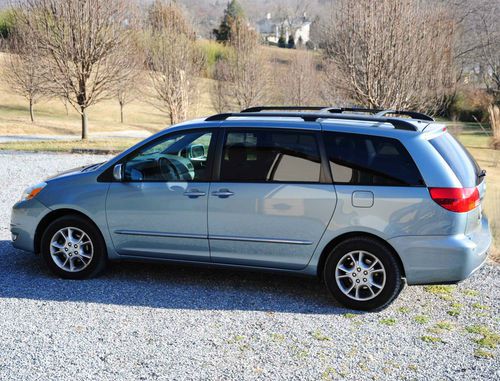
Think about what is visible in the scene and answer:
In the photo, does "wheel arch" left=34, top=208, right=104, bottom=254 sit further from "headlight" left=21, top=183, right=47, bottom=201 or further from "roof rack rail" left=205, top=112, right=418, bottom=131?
"roof rack rail" left=205, top=112, right=418, bottom=131

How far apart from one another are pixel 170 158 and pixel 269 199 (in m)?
1.20

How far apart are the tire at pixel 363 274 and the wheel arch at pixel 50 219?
7.98ft

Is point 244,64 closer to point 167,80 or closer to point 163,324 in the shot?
point 167,80

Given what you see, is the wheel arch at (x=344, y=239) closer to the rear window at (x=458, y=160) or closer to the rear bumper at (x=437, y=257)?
the rear bumper at (x=437, y=257)

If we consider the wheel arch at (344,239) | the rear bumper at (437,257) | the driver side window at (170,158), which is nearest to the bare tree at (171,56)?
the driver side window at (170,158)

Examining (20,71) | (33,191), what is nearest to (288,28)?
(20,71)

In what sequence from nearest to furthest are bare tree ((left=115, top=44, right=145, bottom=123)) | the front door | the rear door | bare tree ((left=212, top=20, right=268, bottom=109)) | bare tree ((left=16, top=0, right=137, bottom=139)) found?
the rear door
the front door
bare tree ((left=16, top=0, right=137, bottom=139))
bare tree ((left=115, top=44, right=145, bottom=123))
bare tree ((left=212, top=20, right=268, bottom=109))

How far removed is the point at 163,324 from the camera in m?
4.66

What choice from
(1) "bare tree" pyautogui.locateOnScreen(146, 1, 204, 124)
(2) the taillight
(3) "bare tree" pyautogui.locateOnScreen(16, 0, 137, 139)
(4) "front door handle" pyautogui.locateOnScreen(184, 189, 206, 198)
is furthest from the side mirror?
(1) "bare tree" pyautogui.locateOnScreen(146, 1, 204, 124)

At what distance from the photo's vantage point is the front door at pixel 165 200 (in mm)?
5383

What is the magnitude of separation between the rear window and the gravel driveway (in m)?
1.18

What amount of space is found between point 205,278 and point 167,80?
26049 millimetres

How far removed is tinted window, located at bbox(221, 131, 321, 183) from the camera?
5.11 meters

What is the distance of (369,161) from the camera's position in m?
4.94
